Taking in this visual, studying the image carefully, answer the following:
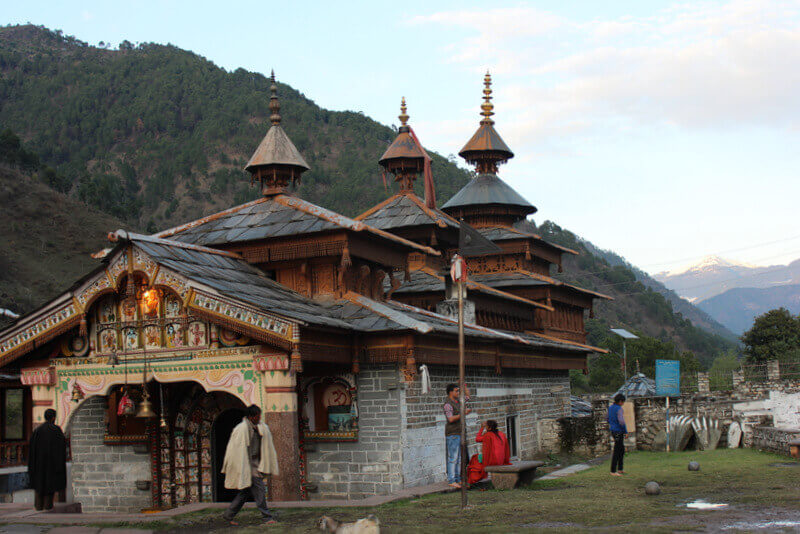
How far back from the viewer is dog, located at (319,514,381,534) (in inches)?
401

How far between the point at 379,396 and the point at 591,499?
484cm

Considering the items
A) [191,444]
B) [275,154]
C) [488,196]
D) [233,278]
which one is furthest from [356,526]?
[488,196]

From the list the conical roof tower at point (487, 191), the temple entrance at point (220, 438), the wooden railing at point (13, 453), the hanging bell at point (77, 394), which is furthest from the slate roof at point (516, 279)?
the hanging bell at point (77, 394)

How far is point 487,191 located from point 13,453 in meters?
19.5

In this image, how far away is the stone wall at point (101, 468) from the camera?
17.7m

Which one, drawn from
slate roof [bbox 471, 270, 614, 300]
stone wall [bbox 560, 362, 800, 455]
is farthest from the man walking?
slate roof [bbox 471, 270, 614, 300]

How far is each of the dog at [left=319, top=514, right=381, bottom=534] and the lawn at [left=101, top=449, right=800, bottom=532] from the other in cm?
51

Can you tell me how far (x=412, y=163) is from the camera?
27891 millimetres

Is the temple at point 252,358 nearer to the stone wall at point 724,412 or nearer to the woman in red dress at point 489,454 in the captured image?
the woman in red dress at point 489,454

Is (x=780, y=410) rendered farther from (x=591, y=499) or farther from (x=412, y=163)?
(x=591, y=499)

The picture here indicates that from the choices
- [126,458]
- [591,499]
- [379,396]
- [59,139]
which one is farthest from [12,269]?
[59,139]

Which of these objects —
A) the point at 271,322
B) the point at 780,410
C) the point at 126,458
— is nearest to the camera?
the point at 271,322

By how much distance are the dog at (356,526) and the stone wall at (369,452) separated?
5377mm

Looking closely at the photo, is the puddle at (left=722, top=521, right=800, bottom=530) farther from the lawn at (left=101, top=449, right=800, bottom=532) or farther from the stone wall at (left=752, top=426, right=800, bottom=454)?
the stone wall at (left=752, top=426, right=800, bottom=454)
